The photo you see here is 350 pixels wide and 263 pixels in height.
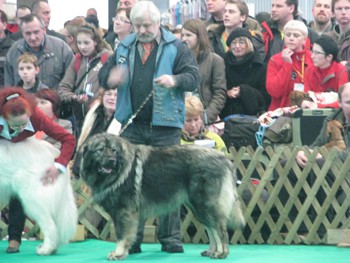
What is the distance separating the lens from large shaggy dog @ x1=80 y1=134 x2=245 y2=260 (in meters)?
7.89

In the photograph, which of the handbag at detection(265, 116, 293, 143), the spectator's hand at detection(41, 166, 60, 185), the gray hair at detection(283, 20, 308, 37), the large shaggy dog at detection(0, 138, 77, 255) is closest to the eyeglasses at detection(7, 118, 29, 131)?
the large shaggy dog at detection(0, 138, 77, 255)

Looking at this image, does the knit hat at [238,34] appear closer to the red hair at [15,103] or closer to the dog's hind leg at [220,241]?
the dog's hind leg at [220,241]

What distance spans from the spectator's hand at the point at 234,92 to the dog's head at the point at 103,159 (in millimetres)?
2879

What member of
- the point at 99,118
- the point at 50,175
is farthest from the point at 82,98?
the point at 50,175

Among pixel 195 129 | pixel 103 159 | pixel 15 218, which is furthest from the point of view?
pixel 195 129

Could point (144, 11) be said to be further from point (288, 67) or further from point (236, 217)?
point (288, 67)

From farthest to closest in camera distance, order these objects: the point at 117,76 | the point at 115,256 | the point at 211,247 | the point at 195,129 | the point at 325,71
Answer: the point at 325,71, the point at 195,129, the point at 211,247, the point at 117,76, the point at 115,256

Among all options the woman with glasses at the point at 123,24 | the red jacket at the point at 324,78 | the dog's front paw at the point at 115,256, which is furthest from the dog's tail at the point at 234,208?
the woman with glasses at the point at 123,24

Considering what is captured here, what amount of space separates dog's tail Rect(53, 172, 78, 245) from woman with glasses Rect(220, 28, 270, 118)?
2.78 metres

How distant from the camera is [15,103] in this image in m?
7.86

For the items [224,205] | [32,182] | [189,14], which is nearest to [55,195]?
[32,182]

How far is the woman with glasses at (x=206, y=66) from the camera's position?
34.9 ft

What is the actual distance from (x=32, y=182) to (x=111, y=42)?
16.2ft

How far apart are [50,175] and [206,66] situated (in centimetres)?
307
